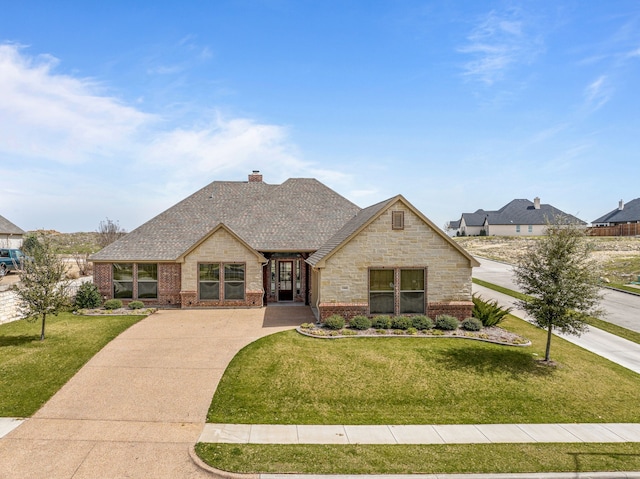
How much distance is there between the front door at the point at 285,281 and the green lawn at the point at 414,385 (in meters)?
7.94

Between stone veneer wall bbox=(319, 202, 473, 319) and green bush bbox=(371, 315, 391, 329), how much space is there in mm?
999

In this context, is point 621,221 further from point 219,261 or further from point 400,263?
point 219,261

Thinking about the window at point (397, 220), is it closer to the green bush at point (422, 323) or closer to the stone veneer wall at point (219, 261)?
the green bush at point (422, 323)

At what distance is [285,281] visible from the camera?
23641 millimetres

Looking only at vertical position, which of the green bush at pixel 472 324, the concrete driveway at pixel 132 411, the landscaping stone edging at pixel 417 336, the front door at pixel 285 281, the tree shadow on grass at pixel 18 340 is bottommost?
the concrete driveway at pixel 132 411

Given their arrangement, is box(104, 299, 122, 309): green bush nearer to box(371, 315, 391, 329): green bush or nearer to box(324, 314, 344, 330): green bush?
box(324, 314, 344, 330): green bush

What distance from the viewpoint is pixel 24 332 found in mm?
16484

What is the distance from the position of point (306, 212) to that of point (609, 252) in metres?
44.2

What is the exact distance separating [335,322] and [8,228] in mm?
42321

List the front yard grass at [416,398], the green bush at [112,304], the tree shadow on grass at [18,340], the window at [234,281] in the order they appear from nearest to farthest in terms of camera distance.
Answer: the front yard grass at [416,398] → the tree shadow on grass at [18,340] → the green bush at [112,304] → the window at [234,281]

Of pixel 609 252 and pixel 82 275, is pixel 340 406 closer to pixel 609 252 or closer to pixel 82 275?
pixel 82 275

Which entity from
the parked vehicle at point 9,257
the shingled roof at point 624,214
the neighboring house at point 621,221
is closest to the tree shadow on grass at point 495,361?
the parked vehicle at point 9,257

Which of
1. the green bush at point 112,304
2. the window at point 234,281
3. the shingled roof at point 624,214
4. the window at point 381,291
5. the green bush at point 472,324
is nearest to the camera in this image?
the green bush at point 472,324

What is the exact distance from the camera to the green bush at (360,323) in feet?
55.6
